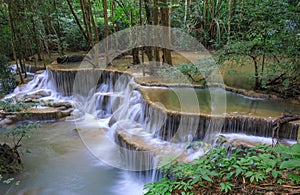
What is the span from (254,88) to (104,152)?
433 cm

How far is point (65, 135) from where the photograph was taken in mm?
6902

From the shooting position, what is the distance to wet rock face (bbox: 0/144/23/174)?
503 cm

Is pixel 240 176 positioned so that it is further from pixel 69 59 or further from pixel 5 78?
pixel 69 59

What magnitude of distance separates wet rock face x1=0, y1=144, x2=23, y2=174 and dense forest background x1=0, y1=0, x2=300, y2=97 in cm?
536

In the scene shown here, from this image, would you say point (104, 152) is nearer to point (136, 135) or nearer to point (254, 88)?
Answer: point (136, 135)

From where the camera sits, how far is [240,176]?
2.29 metres

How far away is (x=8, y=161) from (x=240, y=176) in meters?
4.85

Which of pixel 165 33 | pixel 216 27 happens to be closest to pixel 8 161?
pixel 165 33

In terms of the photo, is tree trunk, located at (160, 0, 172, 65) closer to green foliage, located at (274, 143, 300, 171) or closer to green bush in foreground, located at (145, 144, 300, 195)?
green bush in foreground, located at (145, 144, 300, 195)

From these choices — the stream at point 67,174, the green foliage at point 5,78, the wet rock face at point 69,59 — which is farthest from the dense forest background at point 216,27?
the stream at point 67,174

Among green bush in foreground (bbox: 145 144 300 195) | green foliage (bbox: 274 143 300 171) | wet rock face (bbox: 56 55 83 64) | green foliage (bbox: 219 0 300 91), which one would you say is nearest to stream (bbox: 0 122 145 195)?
green bush in foreground (bbox: 145 144 300 195)

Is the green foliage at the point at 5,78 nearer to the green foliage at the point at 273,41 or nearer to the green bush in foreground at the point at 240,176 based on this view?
the green foliage at the point at 273,41

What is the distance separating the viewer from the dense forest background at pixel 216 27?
522 cm

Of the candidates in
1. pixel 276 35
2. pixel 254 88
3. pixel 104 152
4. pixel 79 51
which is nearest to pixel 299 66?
pixel 276 35
